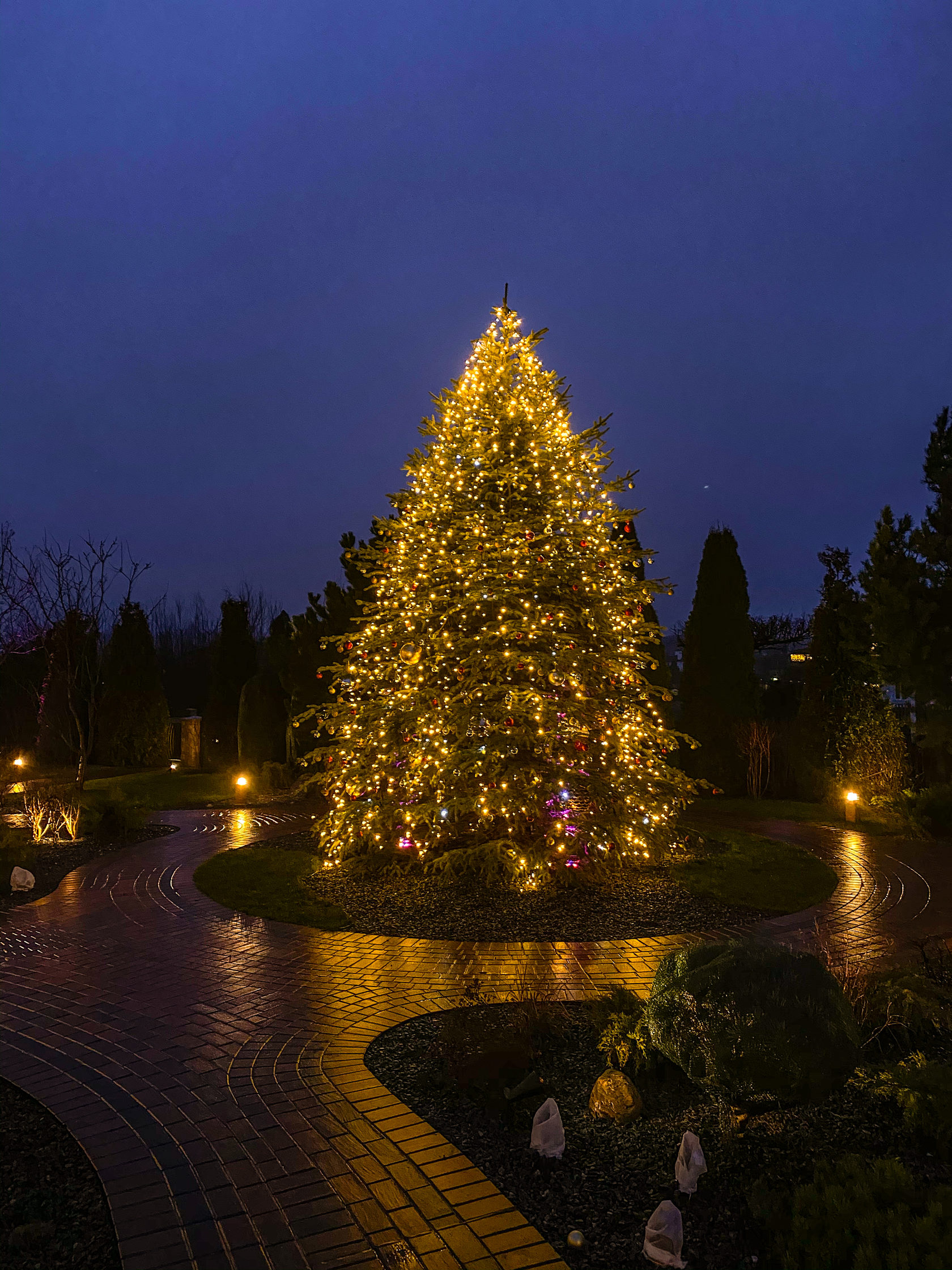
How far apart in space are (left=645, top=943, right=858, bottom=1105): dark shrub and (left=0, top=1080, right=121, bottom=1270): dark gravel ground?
2240 mm

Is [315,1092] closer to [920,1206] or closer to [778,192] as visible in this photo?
[920,1206]

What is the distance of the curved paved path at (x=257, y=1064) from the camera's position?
2604mm

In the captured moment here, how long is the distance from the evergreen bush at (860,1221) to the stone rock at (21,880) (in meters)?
7.41

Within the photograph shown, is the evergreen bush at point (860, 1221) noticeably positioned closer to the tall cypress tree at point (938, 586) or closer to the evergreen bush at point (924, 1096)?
the evergreen bush at point (924, 1096)

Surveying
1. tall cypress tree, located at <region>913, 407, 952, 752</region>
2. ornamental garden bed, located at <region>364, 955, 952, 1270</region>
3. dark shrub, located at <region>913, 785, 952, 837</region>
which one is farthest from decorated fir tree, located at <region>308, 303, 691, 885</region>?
tall cypress tree, located at <region>913, 407, 952, 752</region>

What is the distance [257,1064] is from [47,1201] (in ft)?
3.96

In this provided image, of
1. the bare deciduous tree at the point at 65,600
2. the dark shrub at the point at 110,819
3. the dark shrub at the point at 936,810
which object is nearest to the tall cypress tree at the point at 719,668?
the dark shrub at the point at 936,810

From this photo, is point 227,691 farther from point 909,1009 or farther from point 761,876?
point 909,1009

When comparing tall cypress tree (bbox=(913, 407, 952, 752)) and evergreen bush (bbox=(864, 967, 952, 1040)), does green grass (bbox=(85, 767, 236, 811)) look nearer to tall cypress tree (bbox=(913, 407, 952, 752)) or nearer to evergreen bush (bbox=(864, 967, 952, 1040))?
evergreen bush (bbox=(864, 967, 952, 1040))

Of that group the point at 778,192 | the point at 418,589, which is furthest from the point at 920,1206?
the point at 778,192

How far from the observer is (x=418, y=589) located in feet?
27.3

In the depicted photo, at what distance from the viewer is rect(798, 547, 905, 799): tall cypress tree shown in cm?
1241

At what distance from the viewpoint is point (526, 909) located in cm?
692

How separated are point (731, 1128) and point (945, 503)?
36.1 feet
